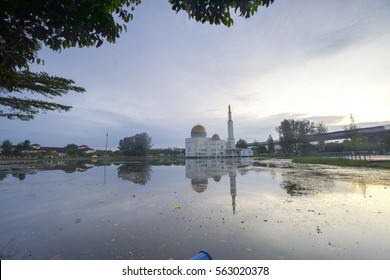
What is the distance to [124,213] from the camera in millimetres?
6719

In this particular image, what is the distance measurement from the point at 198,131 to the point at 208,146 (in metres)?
8.80

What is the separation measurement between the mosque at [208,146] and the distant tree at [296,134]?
88.6ft

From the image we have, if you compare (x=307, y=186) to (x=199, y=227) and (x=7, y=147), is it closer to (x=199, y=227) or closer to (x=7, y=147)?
(x=199, y=227)

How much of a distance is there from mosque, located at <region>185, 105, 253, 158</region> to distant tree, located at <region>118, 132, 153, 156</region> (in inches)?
757

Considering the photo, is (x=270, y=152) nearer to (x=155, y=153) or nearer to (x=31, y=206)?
(x=155, y=153)

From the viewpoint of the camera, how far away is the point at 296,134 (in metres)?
69.2

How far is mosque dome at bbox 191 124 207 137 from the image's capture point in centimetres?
9588

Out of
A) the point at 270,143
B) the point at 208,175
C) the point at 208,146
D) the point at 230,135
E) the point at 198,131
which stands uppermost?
the point at 198,131

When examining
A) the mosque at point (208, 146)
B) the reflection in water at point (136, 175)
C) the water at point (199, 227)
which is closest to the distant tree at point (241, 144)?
the mosque at point (208, 146)

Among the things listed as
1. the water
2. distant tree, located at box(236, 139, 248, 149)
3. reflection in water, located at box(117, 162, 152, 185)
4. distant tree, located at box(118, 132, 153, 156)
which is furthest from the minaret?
the water

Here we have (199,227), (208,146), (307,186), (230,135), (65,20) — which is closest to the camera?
(65,20)

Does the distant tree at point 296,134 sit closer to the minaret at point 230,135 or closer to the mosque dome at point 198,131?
the minaret at point 230,135

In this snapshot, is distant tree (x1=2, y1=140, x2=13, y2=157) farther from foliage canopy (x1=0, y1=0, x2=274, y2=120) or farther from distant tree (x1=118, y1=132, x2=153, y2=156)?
foliage canopy (x1=0, y1=0, x2=274, y2=120)

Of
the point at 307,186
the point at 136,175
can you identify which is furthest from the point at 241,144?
the point at 307,186
